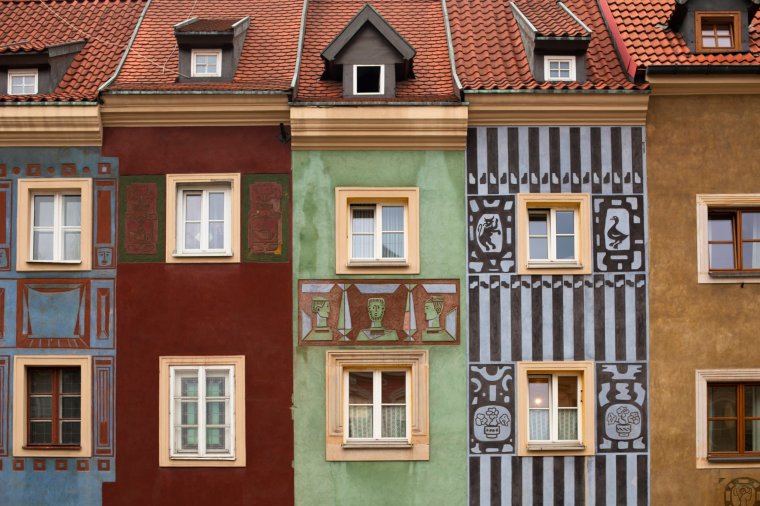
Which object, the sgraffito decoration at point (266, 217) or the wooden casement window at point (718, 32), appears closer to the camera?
the sgraffito decoration at point (266, 217)

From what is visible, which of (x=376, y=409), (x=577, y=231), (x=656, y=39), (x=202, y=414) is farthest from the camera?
(x=656, y=39)

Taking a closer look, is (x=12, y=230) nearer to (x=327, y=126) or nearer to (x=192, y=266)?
(x=192, y=266)

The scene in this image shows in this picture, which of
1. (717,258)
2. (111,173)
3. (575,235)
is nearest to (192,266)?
(111,173)

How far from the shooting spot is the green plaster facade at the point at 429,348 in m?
15.7

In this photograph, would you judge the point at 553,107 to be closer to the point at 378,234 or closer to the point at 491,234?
the point at 491,234

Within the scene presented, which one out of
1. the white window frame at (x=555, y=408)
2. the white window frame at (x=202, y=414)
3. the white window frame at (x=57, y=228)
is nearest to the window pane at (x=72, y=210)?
the white window frame at (x=57, y=228)

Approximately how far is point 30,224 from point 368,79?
6163mm

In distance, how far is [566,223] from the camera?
1639 cm

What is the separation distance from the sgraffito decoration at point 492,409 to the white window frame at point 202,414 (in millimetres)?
3851

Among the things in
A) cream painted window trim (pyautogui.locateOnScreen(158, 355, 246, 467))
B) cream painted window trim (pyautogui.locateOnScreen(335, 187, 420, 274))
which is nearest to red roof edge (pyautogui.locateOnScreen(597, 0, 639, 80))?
cream painted window trim (pyautogui.locateOnScreen(335, 187, 420, 274))

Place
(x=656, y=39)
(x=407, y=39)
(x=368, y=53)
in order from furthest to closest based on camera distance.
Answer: (x=407, y=39)
(x=656, y=39)
(x=368, y=53)

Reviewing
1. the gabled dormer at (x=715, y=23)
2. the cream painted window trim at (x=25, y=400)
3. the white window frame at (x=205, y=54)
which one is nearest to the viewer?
the cream painted window trim at (x=25, y=400)

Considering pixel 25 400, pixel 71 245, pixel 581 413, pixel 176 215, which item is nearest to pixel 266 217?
pixel 176 215

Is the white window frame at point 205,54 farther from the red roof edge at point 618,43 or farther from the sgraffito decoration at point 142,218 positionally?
the red roof edge at point 618,43
